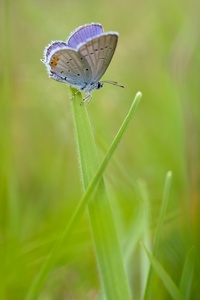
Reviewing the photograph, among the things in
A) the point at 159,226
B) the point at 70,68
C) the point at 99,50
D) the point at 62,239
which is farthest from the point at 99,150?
the point at 62,239

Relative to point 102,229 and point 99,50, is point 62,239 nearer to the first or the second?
point 102,229

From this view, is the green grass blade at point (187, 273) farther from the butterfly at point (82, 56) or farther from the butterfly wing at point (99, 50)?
the butterfly wing at point (99, 50)

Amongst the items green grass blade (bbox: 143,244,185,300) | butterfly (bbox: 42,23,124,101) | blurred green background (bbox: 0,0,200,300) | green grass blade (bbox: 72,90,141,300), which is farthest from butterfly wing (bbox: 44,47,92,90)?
green grass blade (bbox: 143,244,185,300)

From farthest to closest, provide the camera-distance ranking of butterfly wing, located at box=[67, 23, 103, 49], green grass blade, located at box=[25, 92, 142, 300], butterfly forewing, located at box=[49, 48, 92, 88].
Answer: butterfly forewing, located at box=[49, 48, 92, 88] < butterfly wing, located at box=[67, 23, 103, 49] < green grass blade, located at box=[25, 92, 142, 300]

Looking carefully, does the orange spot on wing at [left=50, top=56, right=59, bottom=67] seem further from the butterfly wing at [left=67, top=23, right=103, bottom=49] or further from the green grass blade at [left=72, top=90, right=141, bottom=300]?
the green grass blade at [left=72, top=90, right=141, bottom=300]

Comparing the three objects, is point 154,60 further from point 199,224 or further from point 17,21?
point 199,224
